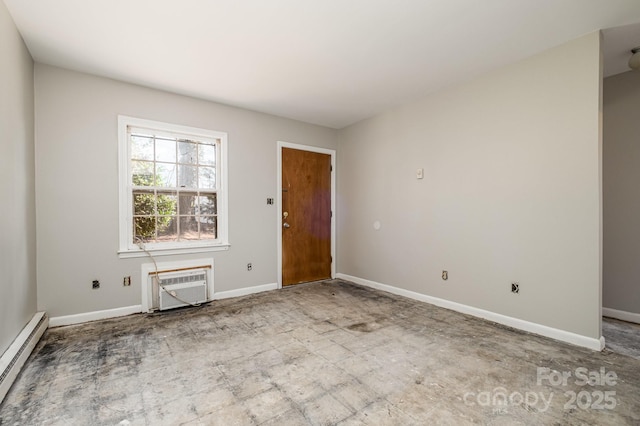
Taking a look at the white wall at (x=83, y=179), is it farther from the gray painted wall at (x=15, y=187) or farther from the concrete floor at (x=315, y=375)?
the concrete floor at (x=315, y=375)

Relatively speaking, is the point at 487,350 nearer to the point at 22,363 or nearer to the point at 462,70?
the point at 462,70

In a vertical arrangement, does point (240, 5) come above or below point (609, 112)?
above

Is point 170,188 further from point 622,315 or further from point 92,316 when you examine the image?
point 622,315

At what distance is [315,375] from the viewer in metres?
2.05

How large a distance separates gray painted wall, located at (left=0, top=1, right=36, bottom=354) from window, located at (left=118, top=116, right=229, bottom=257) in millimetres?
736

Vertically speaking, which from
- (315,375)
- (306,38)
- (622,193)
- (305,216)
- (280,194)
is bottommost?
(315,375)

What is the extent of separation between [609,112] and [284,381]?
166 inches

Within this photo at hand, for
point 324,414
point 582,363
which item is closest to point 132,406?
point 324,414

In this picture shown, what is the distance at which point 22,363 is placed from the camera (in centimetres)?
213

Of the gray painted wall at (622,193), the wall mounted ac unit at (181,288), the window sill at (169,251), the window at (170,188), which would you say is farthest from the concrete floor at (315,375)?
the gray painted wall at (622,193)

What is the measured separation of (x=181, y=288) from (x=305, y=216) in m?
2.09

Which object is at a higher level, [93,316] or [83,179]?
[83,179]

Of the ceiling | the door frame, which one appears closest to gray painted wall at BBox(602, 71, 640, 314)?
the ceiling

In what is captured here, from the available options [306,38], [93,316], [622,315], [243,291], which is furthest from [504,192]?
[93,316]
